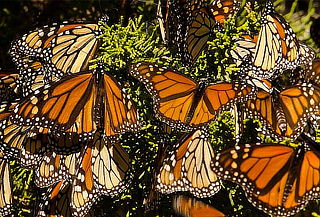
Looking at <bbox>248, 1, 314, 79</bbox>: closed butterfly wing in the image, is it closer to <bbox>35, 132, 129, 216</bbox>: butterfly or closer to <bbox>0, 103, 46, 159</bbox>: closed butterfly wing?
<bbox>35, 132, 129, 216</bbox>: butterfly

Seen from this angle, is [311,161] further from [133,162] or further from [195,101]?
[133,162]

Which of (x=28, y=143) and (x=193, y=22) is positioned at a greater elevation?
Answer: (x=193, y=22)

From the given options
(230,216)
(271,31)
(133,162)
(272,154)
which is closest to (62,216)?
(133,162)

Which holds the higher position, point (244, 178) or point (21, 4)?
point (21, 4)

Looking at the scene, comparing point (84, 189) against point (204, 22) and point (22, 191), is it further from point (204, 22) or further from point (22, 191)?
point (204, 22)

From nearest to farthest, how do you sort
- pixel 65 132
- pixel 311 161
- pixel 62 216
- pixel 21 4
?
pixel 311 161 < pixel 65 132 < pixel 62 216 < pixel 21 4

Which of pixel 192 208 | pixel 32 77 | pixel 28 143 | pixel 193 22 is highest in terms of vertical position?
pixel 193 22

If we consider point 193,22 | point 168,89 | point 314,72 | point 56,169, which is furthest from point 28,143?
point 314,72
